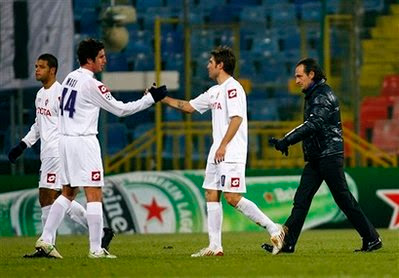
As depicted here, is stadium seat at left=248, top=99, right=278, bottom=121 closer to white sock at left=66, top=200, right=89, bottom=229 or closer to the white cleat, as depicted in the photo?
white sock at left=66, top=200, right=89, bottom=229

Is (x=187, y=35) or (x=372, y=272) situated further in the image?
(x=187, y=35)

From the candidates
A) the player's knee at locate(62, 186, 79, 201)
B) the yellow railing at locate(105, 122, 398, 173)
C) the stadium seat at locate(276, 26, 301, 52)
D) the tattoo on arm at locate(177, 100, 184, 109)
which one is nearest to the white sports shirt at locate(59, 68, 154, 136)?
the player's knee at locate(62, 186, 79, 201)

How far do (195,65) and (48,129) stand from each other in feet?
24.2

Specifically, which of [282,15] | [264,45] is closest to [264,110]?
[264,45]

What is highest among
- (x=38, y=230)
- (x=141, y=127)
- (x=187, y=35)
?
(x=187, y=35)

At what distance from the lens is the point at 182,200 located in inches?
904

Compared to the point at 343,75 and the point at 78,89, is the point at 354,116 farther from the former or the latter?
the point at 78,89

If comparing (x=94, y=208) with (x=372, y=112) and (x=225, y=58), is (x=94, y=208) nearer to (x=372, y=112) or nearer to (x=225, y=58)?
(x=225, y=58)

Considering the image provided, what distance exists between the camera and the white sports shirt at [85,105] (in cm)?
1439

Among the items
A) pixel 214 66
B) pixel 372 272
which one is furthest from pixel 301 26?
pixel 372 272

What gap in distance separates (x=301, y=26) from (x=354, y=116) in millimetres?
1658

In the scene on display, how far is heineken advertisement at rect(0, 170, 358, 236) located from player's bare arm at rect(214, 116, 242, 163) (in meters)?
8.06

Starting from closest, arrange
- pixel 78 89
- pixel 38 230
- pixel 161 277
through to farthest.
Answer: pixel 161 277 → pixel 78 89 → pixel 38 230

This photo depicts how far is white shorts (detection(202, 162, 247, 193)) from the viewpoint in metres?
14.8
